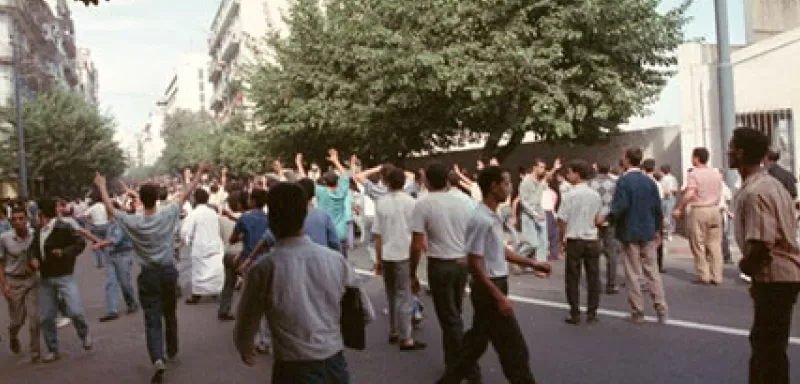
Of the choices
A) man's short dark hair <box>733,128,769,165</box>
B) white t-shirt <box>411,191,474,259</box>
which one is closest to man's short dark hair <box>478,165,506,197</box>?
white t-shirt <box>411,191,474,259</box>

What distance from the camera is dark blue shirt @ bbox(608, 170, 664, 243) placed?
8359 mm

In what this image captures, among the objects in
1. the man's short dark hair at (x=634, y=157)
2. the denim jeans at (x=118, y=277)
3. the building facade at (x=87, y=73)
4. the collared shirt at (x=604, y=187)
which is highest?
the building facade at (x=87, y=73)

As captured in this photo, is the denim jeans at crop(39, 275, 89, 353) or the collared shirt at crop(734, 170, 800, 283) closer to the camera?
the collared shirt at crop(734, 170, 800, 283)

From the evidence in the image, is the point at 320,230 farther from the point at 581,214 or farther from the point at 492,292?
the point at 581,214

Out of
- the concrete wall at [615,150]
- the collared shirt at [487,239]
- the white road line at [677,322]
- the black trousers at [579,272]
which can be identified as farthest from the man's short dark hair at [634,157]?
the concrete wall at [615,150]

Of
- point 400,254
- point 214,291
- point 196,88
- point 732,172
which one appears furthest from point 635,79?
point 196,88

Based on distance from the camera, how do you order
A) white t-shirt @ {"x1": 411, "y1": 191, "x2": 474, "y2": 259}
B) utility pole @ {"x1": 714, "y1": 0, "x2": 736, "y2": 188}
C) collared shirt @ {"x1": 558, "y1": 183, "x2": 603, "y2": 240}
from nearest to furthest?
white t-shirt @ {"x1": 411, "y1": 191, "x2": 474, "y2": 259}
collared shirt @ {"x1": 558, "y1": 183, "x2": 603, "y2": 240}
utility pole @ {"x1": 714, "y1": 0, "x2": 736, "y2": 188}

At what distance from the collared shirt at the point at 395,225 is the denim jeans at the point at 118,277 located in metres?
4.92

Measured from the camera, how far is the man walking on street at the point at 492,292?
5000 millimetres

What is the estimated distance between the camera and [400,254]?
303 inches

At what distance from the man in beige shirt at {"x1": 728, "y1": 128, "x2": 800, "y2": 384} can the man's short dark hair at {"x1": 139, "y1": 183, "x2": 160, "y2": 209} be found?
4.60 metres

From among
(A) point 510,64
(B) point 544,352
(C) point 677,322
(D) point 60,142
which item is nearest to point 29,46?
(D) point 60,142

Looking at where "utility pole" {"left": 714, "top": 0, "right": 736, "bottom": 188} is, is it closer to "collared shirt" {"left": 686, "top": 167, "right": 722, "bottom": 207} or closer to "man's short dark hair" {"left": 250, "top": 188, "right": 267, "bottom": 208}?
"collared shirt" {"left": 686, "top": 167, "right": 722, "bottom": 207}

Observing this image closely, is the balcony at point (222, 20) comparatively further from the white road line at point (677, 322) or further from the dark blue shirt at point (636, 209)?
the dark blue shirt at point (636, 209)
